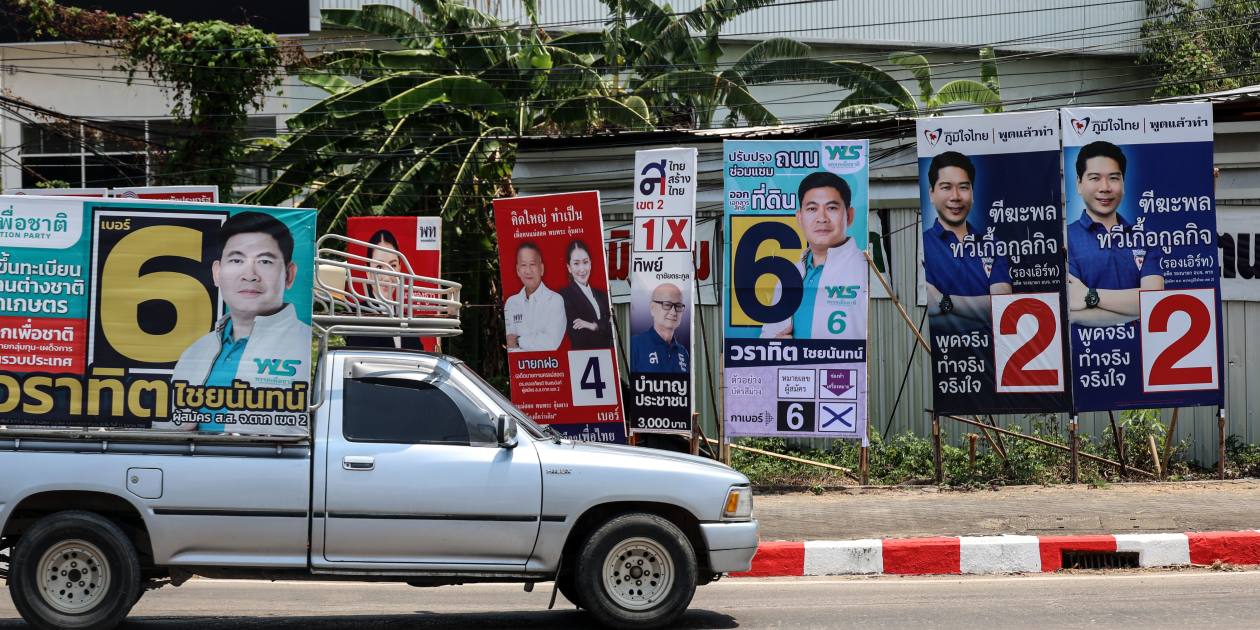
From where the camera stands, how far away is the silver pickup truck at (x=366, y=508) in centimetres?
700

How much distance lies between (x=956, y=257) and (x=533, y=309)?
181 inches

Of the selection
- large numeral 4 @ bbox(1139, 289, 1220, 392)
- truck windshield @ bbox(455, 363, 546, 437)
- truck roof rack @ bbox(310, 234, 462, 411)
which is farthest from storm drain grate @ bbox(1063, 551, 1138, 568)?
truck roof rack @ bbox(310, 234, 462, 411)

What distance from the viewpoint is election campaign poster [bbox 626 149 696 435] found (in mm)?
13188

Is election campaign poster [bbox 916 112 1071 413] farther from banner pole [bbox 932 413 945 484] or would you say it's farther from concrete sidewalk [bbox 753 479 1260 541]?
concrete sidewalk [bbox 753 479 1260 541]

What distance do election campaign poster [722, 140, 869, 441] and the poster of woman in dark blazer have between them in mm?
1375

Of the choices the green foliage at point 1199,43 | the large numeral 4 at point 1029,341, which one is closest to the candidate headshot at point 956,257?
the large numeral 4 at point 1029,341

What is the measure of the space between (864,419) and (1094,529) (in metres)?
2.77

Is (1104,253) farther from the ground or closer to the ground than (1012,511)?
farther from the ground

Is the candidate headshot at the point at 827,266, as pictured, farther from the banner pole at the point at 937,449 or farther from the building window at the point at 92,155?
the building window at the point at 92,155

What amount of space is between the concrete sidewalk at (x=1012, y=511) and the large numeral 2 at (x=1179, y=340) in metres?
1.14

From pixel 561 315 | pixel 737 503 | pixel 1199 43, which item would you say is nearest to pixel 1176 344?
pixel 561 315

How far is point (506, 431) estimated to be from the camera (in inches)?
283

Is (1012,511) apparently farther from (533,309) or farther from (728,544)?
(533,309)

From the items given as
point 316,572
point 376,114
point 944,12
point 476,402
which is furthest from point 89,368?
point 944,12
